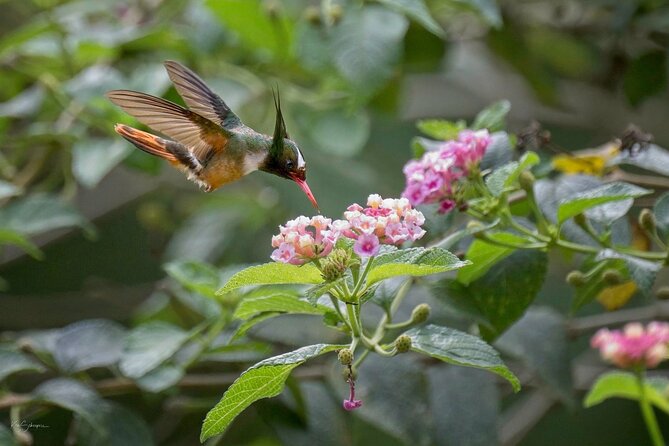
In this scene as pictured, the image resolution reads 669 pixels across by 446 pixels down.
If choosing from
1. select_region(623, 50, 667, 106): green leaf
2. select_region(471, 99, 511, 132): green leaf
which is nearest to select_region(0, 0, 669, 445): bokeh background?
select_region(623, 50, 667, 106): green leaf

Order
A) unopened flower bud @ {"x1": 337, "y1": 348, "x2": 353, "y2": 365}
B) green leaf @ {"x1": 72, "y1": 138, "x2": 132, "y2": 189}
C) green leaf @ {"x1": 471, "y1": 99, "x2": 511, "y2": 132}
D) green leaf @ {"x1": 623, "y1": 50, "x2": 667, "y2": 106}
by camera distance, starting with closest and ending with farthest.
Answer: unopened flower bud @ {"x1": 337, "y1": 348, "x2": 353, "y2": 365} → green leaf @ {"x1": 471, "y1": 99, "x2": 511, "y2": 132} → green leaf @ {"x1": 72, "y1": 138, "x2": 132, "y2": 189} → green leaf @ {"x1": 623, "y1": 50, "x2": 667, "y2": 106}

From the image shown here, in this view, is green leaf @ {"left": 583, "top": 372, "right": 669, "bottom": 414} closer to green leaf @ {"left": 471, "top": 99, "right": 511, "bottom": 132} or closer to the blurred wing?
green leaf @ {"left": 471, "top": 99, "right": 511, "bottom": 132}

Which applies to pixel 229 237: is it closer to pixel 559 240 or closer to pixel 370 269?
pixel 559 240

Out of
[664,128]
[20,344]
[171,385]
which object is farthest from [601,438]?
[20,344]

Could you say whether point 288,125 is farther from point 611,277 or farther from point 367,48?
point 611,277

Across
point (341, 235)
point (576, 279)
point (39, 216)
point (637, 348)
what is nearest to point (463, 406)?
point (576, 279)

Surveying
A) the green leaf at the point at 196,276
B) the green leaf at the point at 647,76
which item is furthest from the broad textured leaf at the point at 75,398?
the green leaf at the point at 647,76
